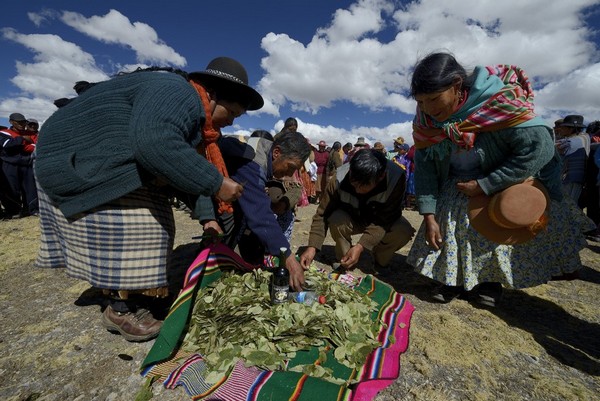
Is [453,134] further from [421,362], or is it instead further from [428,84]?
[421,362]

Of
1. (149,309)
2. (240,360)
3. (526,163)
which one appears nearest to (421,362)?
(240,360)

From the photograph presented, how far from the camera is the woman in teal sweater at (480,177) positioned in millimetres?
2248

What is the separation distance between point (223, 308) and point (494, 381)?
1.84 m

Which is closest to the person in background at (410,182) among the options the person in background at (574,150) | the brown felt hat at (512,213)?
the person in background at (574,150)

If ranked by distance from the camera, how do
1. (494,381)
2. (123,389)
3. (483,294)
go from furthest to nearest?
(483,294) → (494,381) → (123,389)

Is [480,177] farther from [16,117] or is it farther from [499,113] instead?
[16,117]

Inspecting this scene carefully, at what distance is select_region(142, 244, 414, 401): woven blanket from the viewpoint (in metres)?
1.55

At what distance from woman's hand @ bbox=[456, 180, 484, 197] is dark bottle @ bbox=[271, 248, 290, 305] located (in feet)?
5.44

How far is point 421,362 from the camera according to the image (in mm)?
1980

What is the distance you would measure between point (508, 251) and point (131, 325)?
319 cm

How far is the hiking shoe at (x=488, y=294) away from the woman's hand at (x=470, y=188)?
99 cm

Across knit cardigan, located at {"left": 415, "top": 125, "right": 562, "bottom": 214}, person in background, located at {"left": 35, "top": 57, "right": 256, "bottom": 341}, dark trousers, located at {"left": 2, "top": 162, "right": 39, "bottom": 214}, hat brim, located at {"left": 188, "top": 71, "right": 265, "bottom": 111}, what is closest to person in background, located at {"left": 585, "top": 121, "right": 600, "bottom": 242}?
knit cardigan, located at {"left": 415, "top": 125, "right": 562, "bottom": 214}

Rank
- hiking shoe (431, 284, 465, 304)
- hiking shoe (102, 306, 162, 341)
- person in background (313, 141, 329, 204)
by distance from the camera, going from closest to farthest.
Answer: hiking shoe (102, 306, 162, 341) < hiking shoe (431, 284, 465, 304) < person in background (313, 141, 329, 204)

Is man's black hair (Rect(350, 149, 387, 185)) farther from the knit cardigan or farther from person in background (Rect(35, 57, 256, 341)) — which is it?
person in background (Rect(35, 57, 256, 341))
